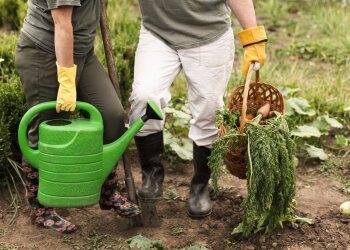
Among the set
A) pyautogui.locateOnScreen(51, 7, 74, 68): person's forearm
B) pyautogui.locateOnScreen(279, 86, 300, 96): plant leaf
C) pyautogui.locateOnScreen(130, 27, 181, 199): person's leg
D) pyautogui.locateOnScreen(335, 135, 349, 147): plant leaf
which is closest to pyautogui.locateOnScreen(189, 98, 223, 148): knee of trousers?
pyautogui.locateOnScreen(130, 27, 181, 199): person's leg

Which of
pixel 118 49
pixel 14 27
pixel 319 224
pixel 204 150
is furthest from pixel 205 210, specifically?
pixel 14 27

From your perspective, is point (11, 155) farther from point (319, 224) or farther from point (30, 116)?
point (319, 224)

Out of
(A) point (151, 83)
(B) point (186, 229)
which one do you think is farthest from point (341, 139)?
(A) point (151, 83)

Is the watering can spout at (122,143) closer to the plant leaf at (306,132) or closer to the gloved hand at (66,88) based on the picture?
the gloved hand at (66,88)

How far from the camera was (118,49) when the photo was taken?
15.6ft

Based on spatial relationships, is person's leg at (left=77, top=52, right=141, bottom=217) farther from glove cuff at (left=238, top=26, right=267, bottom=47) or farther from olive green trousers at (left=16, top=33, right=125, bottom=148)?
glove cuff at (left=238, top=26, right=267, bottom=47)

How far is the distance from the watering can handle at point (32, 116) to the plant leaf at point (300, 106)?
2.06 m

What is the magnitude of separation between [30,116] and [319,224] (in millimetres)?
1611

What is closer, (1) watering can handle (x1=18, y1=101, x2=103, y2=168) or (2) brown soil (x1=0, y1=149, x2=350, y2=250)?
(1) watering can handle (x1=18, y1=101, x2=103, y2=168)

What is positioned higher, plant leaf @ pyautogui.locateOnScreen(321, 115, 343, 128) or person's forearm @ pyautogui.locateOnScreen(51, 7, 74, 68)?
person's forearm @ pyautogui.locateOnScreen(51, 7, 74, 68)

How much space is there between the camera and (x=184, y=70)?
11.0 ft

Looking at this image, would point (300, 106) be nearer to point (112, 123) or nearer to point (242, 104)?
point (242, 104)

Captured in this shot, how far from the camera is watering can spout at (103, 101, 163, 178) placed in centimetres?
307

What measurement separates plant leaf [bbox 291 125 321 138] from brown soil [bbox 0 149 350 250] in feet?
1.93
